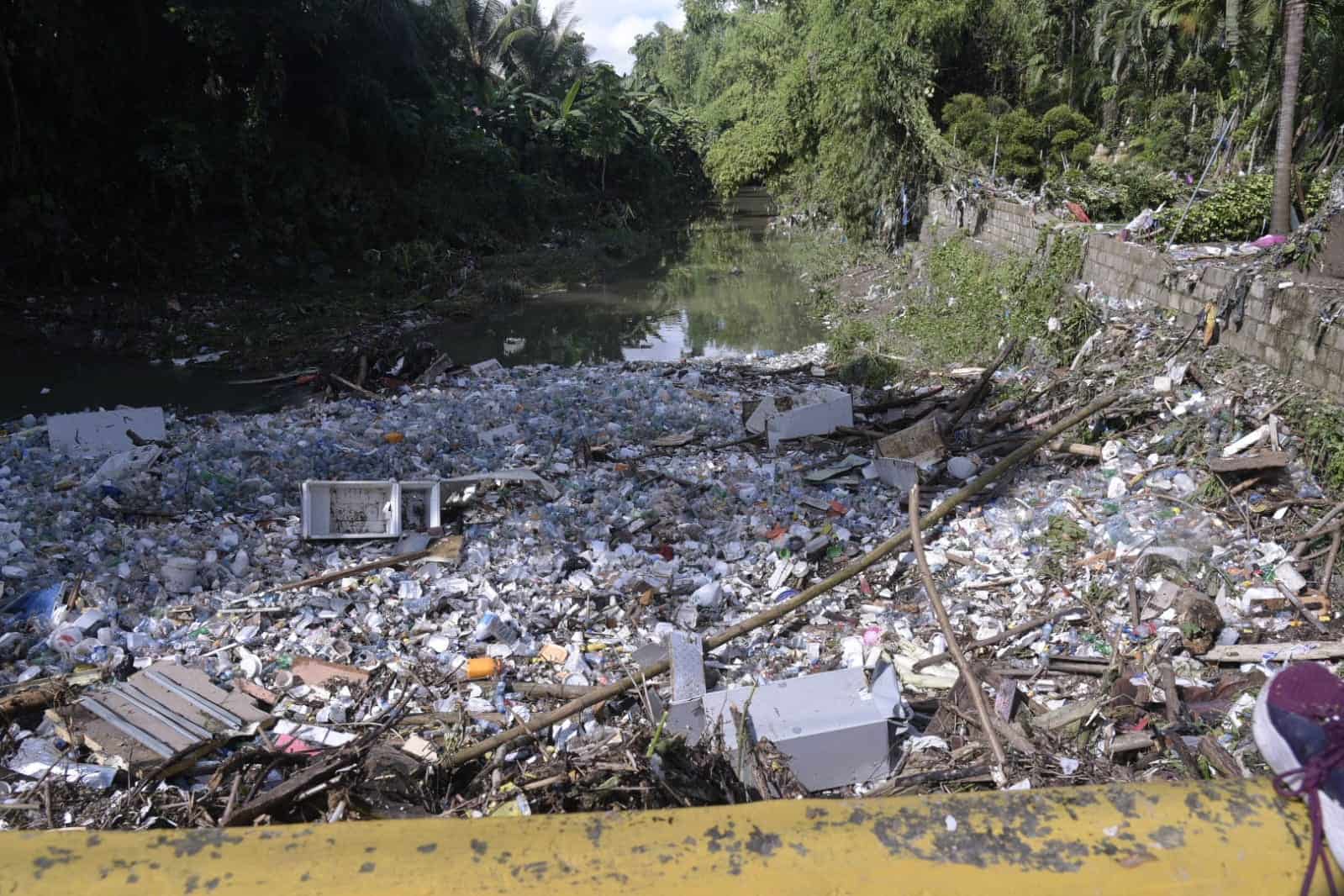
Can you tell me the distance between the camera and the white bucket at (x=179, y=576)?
3861 millimetres

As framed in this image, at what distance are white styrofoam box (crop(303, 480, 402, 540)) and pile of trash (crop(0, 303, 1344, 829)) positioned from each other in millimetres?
18

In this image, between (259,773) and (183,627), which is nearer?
(259,773)

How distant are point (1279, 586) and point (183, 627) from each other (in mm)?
4539

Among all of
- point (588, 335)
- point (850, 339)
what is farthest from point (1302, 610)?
point (588, 335)

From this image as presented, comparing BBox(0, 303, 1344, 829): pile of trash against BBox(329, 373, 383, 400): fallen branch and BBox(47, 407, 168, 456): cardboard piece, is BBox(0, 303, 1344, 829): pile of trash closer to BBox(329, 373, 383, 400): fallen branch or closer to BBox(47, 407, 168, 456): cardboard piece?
BBox(47, 407, 168, 456): cardboard piece

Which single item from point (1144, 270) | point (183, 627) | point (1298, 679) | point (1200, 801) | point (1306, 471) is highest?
point (1144, 270)

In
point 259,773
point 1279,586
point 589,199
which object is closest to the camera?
point 259,773

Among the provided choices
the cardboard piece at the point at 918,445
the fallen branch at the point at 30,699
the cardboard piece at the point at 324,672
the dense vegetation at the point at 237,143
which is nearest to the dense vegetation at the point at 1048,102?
the cardboard piece at the point at 918,445

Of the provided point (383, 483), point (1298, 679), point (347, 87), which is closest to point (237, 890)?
point (1298, 679)

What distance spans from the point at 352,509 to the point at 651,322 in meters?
7.68

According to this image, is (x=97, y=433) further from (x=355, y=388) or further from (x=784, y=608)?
(x=784, y=608)

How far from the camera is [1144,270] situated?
610 cm

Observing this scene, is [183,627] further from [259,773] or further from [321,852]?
[321,852]

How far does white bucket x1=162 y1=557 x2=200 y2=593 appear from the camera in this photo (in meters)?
3.86
